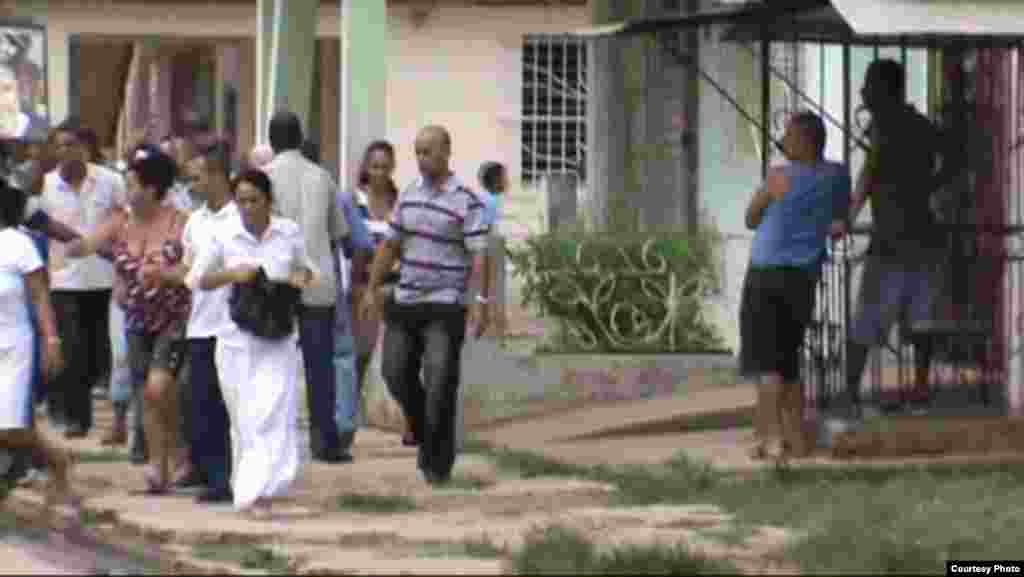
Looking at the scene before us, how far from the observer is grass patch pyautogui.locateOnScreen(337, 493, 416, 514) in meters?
14.1

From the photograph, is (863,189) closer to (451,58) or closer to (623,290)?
(623,290)

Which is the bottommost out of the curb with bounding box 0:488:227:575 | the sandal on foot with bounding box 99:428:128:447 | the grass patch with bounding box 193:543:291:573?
the curb with bounding box 0:488:227:575

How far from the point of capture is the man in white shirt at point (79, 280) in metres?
18.3

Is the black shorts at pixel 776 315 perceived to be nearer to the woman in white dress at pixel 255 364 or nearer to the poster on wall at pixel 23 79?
the woman in white dress at pixel 255 364

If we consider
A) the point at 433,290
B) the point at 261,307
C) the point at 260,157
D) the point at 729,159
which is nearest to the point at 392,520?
the point at 261,307

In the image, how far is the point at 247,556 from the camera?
1252 centimetres

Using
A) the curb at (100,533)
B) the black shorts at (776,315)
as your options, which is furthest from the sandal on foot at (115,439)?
the black shorts at (776,315)

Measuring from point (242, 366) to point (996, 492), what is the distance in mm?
3784

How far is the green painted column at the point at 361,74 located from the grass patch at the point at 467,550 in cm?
615

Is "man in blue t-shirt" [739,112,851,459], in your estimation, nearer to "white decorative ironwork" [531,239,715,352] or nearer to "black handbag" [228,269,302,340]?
"black handbag" [228,269,302,340]

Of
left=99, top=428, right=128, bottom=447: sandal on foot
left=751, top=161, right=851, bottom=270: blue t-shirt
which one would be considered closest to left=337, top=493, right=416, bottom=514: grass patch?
left=751, top=161, right=851, bottom=270: blue t-shirt

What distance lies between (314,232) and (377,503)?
7.21ft

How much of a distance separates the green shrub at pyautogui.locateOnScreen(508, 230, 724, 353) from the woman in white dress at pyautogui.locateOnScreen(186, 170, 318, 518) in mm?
6928

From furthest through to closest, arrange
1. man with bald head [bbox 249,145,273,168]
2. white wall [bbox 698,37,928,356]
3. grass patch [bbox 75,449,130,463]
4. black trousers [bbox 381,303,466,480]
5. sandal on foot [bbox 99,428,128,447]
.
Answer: white wall [bbox 698,37,928,356]
sandal on foot [bbox 99,428,128,447]
grass patch [bbox 75,449,130,463]
man with bald head [bbox 249,145,273,168]
black trousers [bbox 381,303,466,480]
